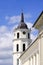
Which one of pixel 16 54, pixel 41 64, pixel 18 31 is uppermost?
pixel 18 31

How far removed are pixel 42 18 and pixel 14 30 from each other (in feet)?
207

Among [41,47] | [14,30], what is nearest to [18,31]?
[14,30]

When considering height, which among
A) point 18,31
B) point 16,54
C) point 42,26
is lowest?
Result: point 42,26

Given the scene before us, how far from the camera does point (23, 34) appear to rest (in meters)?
102

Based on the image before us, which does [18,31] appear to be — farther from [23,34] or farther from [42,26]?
[42,26]

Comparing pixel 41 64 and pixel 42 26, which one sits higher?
pixel 42 26

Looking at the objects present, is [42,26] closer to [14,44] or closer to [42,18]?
[42,18]

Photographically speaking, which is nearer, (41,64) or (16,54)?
(41,64)

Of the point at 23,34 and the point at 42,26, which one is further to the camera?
the point at 23,34

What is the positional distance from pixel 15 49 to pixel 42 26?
60530 millimetres

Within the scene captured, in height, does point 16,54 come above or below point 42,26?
above

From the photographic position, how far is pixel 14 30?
333 ft

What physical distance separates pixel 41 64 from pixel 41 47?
2.04 m

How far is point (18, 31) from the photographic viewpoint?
101312 millimetres
